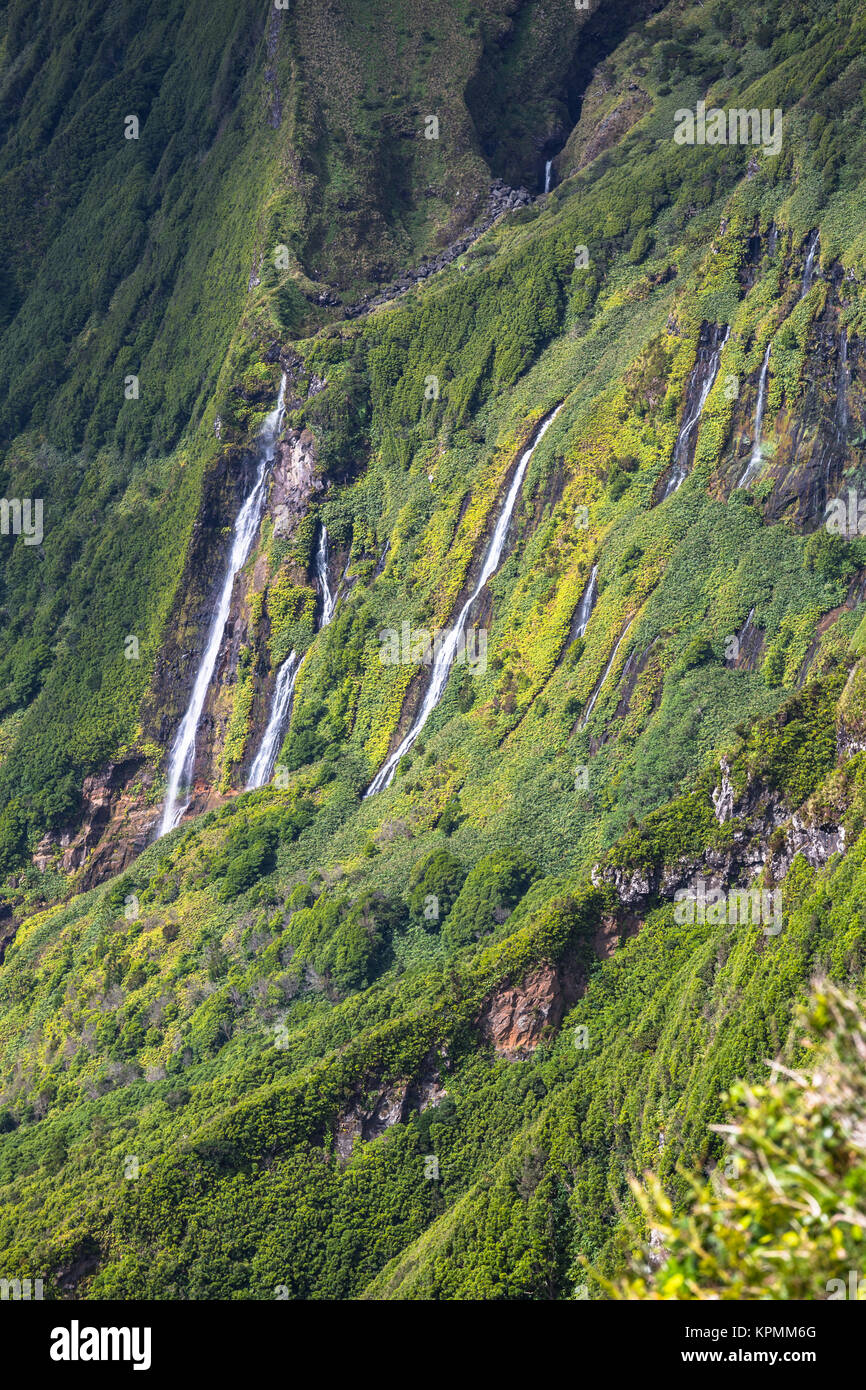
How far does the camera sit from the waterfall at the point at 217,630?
98.3m

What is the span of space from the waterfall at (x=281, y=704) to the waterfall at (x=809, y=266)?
33.6m

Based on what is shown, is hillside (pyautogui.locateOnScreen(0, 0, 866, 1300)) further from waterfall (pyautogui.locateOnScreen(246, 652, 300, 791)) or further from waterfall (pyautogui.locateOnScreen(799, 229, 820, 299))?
waterfall (pyautogui.locateOnScreen(246, 652, 300, 791))

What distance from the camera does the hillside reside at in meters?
54.9

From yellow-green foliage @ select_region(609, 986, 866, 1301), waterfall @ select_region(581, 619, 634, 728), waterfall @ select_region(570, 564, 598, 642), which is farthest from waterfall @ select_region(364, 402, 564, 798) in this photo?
yellow-green foliage @ select_region(609, 986, 866, 1301)

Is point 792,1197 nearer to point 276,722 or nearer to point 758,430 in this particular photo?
point 758,430

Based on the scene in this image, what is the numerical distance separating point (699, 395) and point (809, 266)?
789 centimetres

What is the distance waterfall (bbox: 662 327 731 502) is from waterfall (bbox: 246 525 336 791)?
2522cm

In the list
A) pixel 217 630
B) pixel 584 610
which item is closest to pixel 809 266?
pixel 584 610

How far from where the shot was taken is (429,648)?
A: 8512 centimetres

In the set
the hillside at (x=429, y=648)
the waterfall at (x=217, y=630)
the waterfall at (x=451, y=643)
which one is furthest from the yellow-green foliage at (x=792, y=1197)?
the waterfall at (x=217, y=630)

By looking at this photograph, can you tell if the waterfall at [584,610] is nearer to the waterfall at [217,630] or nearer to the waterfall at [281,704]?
the waterfall at [281,704]

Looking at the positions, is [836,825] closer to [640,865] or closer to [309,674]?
[640,865]

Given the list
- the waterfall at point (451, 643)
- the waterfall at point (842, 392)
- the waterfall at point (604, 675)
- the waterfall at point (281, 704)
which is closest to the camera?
the waterfall at point (842, 392)
